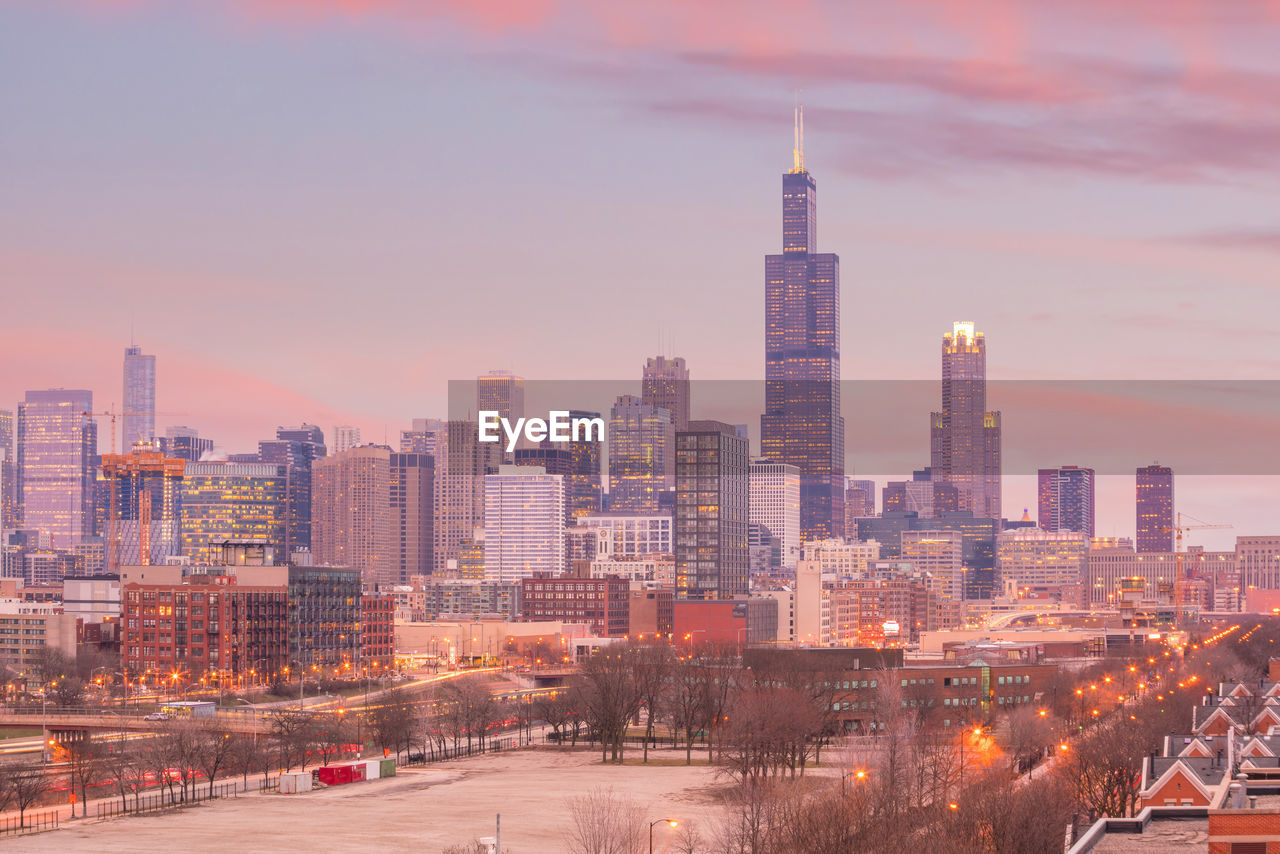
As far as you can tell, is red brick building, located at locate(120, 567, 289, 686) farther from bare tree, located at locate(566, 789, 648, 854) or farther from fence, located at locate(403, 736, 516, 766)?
bare tree, located at locate(566, 789, 648, 854)

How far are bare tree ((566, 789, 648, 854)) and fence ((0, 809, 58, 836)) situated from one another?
933 inches

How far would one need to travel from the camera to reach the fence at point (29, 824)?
8269 cm

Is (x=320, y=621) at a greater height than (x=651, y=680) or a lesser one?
greater

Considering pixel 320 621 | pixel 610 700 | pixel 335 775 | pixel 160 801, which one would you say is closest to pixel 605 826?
pixel 160 801

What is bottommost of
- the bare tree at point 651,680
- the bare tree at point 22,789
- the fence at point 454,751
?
the fence at point 454,751

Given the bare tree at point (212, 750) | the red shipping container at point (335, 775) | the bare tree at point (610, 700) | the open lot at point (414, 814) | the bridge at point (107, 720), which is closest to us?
the open lot at point (414, 814)

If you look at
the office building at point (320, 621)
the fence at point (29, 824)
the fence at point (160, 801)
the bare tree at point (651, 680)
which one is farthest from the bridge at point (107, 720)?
the office building at point (320, 621)

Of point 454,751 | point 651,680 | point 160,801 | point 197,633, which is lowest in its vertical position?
point 454,751

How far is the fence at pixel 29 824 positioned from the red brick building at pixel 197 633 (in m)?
85.1

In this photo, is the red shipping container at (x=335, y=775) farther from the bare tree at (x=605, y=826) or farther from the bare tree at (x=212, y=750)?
the bare tree at (x=605, y=826)

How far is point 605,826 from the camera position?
66.9m

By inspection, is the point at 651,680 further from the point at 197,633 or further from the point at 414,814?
the point at 197,633

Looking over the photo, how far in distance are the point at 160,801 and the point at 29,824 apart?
31.3 ft

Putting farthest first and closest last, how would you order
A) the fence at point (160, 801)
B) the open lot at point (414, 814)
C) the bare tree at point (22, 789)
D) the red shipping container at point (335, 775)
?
1. the red shipping container at point (335, 775)
2. the fence at point (160, 801)
3. the bare tree at point (22, 789)
4. the open lot at point (414, 814)
